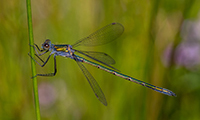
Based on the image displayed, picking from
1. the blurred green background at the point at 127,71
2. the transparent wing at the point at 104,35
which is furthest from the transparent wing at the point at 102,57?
the blurred green background at the point at 127,71

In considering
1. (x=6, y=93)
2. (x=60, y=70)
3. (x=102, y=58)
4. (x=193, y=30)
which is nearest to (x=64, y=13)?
(x=60, y=70)

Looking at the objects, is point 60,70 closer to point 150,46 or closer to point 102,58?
point 102,58

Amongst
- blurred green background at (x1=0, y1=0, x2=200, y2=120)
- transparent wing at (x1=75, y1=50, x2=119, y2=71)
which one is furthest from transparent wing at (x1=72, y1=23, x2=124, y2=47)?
blurred green background at (x1=0, y1=0, x2=200, y2=120)

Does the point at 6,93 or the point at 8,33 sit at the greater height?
the point at 8,33

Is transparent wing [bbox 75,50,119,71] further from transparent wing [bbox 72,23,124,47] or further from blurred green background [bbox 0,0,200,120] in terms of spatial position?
blurred green background [bbox 0,0,200,120]

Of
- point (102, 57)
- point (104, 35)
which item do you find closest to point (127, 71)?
point (102, 57)
